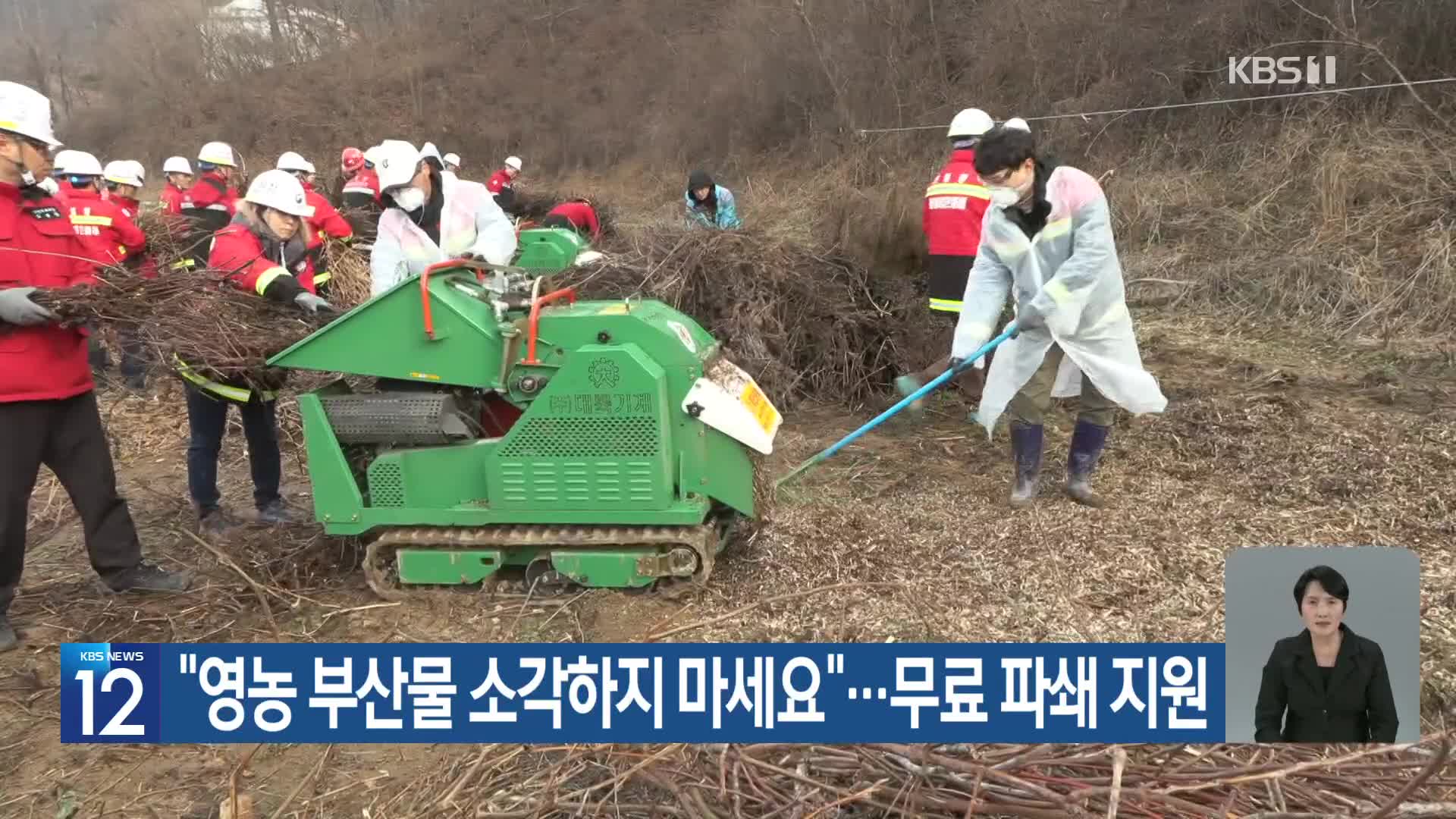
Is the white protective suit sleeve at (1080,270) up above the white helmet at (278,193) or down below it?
below

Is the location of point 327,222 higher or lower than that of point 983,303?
higher

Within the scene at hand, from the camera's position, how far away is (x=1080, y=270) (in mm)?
4043

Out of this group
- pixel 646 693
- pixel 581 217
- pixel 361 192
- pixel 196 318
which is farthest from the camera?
pixel 581 217

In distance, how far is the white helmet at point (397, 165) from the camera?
4.54 m

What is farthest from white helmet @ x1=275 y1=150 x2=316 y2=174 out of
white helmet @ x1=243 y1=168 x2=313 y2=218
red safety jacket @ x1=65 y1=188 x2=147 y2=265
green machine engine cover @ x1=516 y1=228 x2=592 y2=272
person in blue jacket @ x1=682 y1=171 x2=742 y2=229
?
white helmet @ x1=243 y1=168 x2=313 y2=218

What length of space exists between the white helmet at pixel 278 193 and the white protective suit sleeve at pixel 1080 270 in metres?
3.19

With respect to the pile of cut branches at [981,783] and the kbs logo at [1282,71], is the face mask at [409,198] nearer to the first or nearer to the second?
the pile of cut branches at [981,783]

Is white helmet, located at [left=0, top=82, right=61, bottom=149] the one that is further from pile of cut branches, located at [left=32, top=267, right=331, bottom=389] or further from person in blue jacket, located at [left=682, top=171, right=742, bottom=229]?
person in blue jacket, located at [left=682, top=171, right=742, bottom=229]

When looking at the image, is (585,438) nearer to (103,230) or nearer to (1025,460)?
(1025,460)

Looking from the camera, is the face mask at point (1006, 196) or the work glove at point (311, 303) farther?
the face mask at point (1006, 196)

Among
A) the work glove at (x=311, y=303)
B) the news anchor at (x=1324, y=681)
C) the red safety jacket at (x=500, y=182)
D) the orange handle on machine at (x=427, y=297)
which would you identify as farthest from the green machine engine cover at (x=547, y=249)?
the news anchor at (x=1324, y=681)

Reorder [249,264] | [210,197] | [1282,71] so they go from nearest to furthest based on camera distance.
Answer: [249,264], [210,197], [1282,71]

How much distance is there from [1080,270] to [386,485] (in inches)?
114

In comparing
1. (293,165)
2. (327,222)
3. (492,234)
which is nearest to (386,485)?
(492,234)
